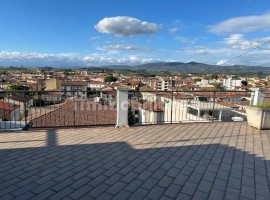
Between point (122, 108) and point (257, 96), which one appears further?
point (257, 96)

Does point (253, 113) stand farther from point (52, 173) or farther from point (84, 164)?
point (52, 173)

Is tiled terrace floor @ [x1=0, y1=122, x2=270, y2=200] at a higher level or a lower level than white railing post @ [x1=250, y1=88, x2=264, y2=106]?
lower

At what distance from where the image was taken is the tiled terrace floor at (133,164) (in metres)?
2.62

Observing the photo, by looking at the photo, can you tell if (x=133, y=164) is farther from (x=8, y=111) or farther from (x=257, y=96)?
(x=8, y=111)

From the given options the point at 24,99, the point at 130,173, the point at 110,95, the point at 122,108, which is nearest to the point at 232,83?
the point at 110,95

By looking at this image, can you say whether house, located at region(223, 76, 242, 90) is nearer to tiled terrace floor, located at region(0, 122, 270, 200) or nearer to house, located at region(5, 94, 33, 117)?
tiled terrace floor, located at region(0, 122, 270, 200)

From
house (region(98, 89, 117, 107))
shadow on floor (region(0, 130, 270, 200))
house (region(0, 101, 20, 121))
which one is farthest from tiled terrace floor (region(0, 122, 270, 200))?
house (region(0, 101, 20, 121))

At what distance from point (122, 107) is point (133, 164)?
259 centimetres

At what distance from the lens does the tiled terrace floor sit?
8.59 feet

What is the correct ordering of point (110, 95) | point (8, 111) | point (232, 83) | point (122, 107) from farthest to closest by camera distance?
point (232, 83) → point (110, 95) → point (8, 111) → point (122, 107)

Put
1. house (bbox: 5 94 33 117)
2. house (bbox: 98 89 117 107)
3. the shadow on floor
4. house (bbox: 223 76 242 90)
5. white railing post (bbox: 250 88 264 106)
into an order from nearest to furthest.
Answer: the shadow on floor, house (bbox: 5 94 33 117), house (bbox: 98 89 117 107), white railing post (bbox: 250 88 264 106), house (bbox: 223 76 242 90)

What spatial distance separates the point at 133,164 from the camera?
3.42 metres

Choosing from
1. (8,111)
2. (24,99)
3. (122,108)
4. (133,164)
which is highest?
(24,99)

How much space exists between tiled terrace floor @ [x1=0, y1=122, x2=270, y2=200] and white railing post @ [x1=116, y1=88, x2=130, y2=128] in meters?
0.53
